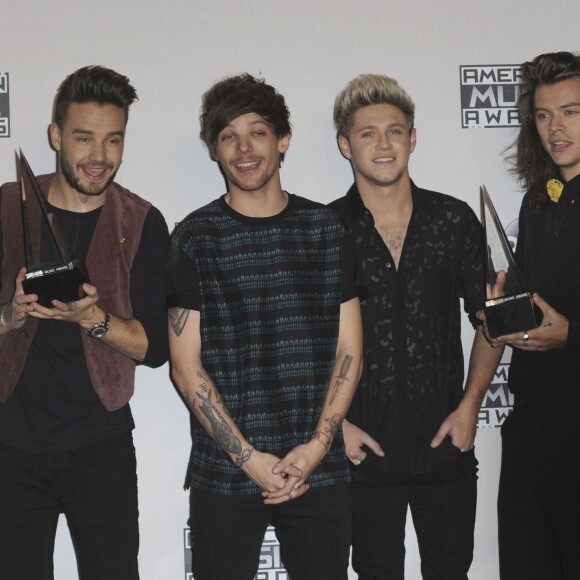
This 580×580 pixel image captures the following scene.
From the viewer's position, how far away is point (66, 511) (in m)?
2.03

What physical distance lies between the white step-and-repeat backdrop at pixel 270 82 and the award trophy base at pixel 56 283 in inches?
28.5

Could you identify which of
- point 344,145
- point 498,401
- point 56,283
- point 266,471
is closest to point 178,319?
point 56,283

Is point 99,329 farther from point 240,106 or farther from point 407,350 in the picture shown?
point 407,350

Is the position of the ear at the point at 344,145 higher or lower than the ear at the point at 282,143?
higher

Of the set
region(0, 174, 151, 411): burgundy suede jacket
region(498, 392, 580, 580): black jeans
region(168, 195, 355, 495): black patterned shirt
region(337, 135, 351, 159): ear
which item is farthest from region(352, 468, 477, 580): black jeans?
region(337, 135, 351, 159): ear

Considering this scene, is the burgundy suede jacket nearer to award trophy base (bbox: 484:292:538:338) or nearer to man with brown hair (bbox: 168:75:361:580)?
man with brown hair (bbox: 168:75:361:580)

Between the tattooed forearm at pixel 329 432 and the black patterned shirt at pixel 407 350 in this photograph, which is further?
the black patterned shirt at pixel 407 350

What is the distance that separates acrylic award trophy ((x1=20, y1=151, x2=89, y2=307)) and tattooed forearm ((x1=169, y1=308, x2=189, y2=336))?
0.76 feet

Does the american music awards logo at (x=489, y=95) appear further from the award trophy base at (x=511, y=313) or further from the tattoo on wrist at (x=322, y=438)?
the tattoo on wrist at (x=322, y=438)

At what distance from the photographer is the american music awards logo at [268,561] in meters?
2.60

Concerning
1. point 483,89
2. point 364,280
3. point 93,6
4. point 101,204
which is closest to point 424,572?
point 364,280

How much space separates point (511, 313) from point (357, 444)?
549mm

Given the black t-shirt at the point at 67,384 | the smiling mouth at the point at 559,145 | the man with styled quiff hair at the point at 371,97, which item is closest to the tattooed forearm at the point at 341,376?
the black t-shirt at the point at 67,384

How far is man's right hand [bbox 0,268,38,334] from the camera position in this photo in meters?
1.89
